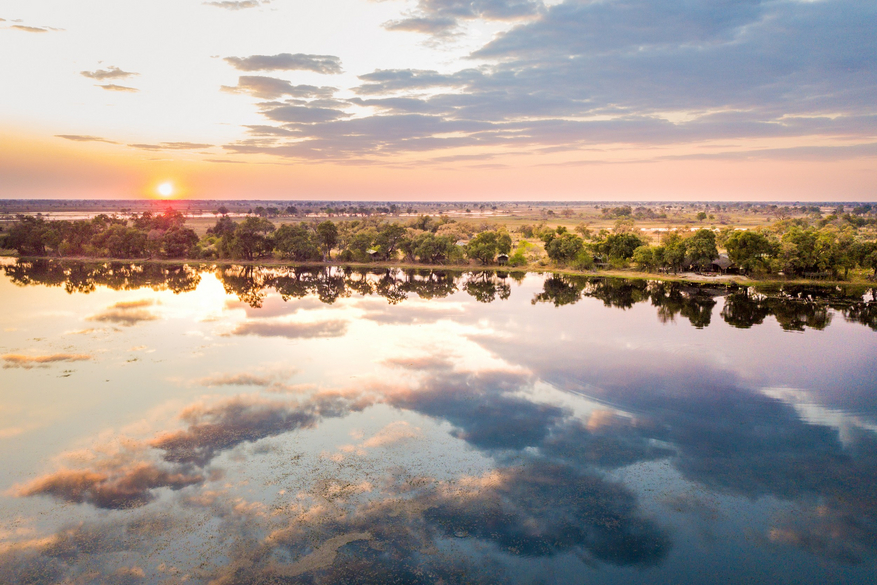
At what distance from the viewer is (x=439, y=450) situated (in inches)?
→ 736

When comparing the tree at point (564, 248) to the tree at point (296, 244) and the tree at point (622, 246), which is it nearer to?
the tree at point (622, 246)

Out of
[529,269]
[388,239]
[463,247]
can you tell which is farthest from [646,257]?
[388,239]

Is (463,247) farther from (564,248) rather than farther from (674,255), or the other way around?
(674,255)

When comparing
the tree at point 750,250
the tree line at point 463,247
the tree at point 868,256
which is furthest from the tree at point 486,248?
the tree at point 868,256

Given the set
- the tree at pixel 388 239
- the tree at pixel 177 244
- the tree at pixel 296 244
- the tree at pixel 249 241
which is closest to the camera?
the tree at pixel 296 244

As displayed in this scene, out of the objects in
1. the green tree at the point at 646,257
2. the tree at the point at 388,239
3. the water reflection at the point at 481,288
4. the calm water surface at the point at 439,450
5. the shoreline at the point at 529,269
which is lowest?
the calm water surface at the point at 439,450

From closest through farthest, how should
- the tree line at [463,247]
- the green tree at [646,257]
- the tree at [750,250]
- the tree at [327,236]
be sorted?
the tree line at [463,247] < the tree at [750,250] < the green tree at [646,257] < the tree at [327,236]

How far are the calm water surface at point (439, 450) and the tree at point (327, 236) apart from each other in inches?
1228

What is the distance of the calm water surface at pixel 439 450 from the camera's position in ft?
43.9

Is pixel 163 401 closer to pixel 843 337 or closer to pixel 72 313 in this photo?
pixel 72 313

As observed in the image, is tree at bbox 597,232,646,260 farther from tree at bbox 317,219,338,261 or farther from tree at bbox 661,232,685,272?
tree at bbox 317,219,338,261

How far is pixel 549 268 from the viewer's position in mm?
63031

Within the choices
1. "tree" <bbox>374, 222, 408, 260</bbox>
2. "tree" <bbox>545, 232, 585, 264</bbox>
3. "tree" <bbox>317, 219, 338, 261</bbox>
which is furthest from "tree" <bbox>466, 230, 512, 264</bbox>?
"tree" <bbox>317, 219, 338, 261</bbox>

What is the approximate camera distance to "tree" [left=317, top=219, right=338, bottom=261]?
220ft
